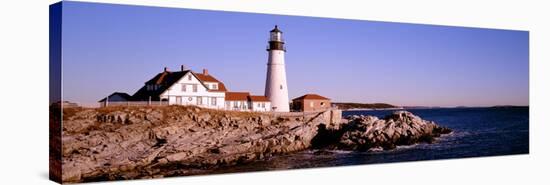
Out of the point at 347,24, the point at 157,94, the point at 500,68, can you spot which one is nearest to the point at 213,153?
the point at 157,94

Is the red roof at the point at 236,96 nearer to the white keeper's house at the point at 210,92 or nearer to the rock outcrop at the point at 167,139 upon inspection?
the white keeper's house at the point at 210,92

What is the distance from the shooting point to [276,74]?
42.8 ft

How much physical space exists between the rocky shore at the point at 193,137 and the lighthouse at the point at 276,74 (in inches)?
9.3

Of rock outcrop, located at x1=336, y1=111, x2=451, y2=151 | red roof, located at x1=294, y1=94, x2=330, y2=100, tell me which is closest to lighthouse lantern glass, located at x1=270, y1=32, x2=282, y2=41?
red roof, located at x1=294, y1=94, x2=330, y2=100

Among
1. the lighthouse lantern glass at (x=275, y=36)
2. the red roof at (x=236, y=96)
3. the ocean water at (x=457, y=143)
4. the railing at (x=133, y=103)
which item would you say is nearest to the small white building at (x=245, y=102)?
the red roof at (x=236, y=96)

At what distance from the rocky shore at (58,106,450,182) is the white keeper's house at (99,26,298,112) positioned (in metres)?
0.13

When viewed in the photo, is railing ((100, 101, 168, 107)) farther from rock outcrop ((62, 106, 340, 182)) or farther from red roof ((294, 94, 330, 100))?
red roof ((294, 94, 330, 100))

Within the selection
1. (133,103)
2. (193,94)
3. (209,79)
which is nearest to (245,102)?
(209,79)

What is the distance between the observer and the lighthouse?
507 inches

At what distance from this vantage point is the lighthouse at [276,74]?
42.2ft

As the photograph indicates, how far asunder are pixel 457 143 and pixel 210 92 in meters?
5.19

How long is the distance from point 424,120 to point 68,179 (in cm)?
677

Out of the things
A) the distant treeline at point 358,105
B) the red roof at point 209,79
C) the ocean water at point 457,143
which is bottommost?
the ocean water at point 457,143

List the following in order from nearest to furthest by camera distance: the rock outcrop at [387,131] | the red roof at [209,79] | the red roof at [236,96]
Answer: the red roof at [209,79], the red roof at [236,96], the rock outcrop at [387,131]
